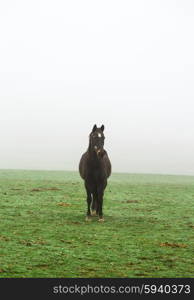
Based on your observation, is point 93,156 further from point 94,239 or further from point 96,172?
point 94,239

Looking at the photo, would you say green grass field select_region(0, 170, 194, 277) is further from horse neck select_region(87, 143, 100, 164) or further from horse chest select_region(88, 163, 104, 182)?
horse neck select_region(87, 143, 100, 164)

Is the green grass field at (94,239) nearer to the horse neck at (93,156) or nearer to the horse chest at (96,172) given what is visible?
the horse chest at (96,172)

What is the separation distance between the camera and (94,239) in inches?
586

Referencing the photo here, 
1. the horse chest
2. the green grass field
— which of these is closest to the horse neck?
the horse chest

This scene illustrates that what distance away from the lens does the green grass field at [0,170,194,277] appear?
445 inches

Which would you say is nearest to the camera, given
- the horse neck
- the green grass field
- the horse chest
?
the green grass field

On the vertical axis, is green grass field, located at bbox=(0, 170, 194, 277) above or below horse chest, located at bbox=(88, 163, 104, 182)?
below

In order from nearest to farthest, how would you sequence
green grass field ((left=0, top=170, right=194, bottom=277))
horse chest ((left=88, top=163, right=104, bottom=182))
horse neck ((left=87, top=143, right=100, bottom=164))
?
green grass field ((left=0, top=170, right=194, bottom=277)), horse neck ((left=87, top=143, right=100, bottom=164)), horse chest ((left=88, top=163, right=104, bottom=182))

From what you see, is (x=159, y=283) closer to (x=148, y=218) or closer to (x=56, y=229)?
(x=56, y=229)

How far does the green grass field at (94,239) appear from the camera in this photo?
11297 mm

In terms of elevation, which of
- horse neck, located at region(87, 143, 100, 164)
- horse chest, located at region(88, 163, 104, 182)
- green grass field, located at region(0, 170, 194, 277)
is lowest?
green grass field, located at region(0, 170, 194, 277)

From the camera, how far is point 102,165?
1858cm

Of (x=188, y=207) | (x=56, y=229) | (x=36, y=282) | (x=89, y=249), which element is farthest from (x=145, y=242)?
(x=188, y=207)

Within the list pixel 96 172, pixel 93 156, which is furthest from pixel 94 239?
pixel 93 156
